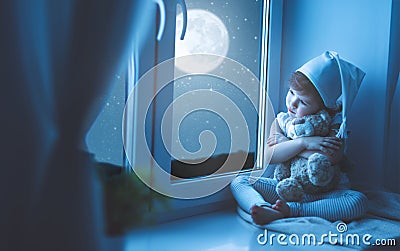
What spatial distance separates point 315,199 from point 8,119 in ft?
2.56

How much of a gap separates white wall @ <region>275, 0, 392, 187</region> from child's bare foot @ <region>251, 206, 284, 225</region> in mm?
330

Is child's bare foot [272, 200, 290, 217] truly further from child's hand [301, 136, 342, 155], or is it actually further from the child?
child's hand [301, 136, 342, 155]

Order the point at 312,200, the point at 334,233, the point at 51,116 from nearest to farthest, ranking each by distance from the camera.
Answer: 1. the point at 51,116
2. the point at 334,233
3. the point at 312,200

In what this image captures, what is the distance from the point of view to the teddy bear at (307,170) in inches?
44.1

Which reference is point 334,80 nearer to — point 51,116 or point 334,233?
point 334,233

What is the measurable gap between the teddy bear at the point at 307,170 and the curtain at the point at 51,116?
0.56 meters

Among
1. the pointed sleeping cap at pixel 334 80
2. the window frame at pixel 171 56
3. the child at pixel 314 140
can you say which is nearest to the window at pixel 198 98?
the window frame at pixel 171 56

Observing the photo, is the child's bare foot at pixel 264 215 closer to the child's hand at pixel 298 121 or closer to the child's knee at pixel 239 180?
the child's knee at pixel 239 180

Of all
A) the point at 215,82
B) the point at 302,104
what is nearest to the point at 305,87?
the point at 302,104

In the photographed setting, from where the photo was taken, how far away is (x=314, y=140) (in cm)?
114

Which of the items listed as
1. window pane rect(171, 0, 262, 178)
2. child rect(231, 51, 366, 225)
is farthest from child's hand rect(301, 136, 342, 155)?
window pane rect(171, 0, 262, 178)

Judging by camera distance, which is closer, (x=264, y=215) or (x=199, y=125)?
(x=264, y=215)

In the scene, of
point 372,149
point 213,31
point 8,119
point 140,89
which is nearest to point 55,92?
point 8,119

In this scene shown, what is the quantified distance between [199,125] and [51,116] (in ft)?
1.64
